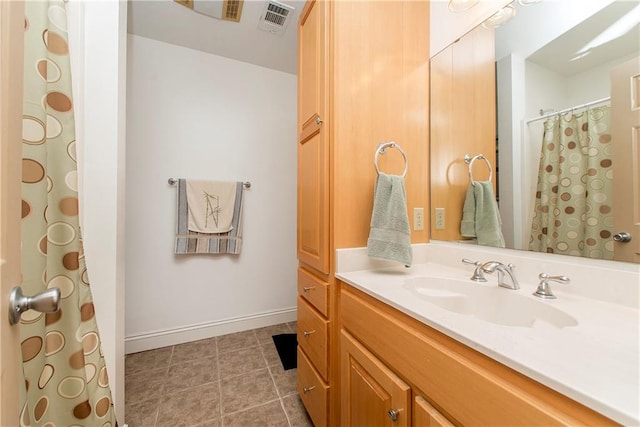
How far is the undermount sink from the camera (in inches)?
26.0

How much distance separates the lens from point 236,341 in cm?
193

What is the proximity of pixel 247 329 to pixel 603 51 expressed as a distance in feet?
8.32

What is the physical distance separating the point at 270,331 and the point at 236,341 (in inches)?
11.5

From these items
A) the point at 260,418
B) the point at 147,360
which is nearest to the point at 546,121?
the point at 260,418

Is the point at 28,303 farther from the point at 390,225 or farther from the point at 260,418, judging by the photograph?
the point at 260,418

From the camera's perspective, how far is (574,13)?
0.79 meters

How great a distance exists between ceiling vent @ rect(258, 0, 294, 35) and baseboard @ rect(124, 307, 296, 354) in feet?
7.58

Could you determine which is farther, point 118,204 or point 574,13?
point 118,204

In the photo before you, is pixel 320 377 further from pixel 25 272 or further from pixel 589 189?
pixel 589 189

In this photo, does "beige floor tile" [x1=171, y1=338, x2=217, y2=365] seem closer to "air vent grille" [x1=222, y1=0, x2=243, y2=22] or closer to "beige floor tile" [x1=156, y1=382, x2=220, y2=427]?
"beige floor tile" [x1=156, y1=382, x2=220, y2=427]

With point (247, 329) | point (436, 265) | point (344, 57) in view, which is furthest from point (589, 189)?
point (247, 329)

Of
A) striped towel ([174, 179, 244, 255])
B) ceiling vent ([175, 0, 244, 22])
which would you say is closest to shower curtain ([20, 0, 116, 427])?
ceiling vent ([175, 0, 244, 22])

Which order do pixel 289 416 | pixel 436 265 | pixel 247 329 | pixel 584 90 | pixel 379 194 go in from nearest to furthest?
pixel 584 90, pixel 379 194, pixel 436 265, pixel 289 416, pixel 247 329

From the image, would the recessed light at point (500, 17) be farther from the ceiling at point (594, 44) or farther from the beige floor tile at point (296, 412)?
the beige floor tile at point (296, 412)
